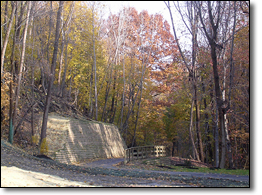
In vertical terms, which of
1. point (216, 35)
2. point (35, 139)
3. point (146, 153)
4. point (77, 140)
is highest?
point (216, 35)

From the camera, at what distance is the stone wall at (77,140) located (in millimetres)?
15315

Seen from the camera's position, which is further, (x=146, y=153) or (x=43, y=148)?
(x=146, y=153)

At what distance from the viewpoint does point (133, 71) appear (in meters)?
25.0

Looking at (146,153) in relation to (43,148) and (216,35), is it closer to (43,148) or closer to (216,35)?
(43,148)

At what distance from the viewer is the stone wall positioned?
50.2 ft

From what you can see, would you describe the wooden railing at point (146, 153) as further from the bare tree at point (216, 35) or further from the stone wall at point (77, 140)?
the bare tree at point (216, 35)

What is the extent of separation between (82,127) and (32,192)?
1260 centimetres

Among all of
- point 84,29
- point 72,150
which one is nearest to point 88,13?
point 84,29

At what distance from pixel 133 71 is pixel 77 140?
9966mm

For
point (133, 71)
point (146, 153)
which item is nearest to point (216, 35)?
point (146, 153)

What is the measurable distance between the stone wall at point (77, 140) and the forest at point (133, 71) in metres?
1.21

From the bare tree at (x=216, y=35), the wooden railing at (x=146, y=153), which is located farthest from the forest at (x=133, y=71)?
the wooden railing at (x=146, y=153)

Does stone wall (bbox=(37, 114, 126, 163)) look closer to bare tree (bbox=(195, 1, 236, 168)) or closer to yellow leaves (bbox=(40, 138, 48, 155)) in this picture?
yellow leaves (bbox=(40, 138, 48, 155))
